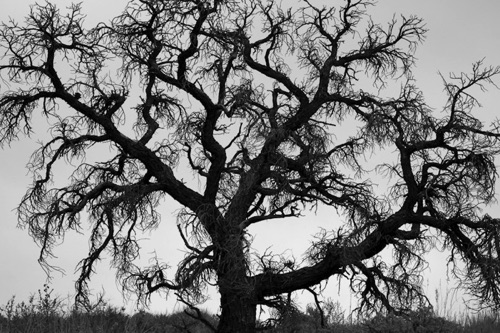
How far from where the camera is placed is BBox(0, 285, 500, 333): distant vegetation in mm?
15500

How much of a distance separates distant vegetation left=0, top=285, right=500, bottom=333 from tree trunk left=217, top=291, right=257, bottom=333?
1.55 feet

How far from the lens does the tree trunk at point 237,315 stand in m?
17.4

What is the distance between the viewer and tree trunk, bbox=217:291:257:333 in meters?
17.4

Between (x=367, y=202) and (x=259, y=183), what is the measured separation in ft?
8.59

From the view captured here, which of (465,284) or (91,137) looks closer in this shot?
(465,284)

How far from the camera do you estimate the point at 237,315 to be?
17453 millimetres

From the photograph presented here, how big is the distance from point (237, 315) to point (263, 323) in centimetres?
94

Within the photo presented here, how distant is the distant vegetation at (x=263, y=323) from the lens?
15500mm

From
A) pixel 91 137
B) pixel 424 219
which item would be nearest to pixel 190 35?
pixel 91 137

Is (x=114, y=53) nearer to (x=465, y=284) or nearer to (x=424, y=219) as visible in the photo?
(x=424, y=219)

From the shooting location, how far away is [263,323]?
18125 mm

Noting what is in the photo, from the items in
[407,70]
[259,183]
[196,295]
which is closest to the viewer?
[196,295]

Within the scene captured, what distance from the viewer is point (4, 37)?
1864 cm

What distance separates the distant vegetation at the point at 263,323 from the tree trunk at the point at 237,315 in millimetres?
472
